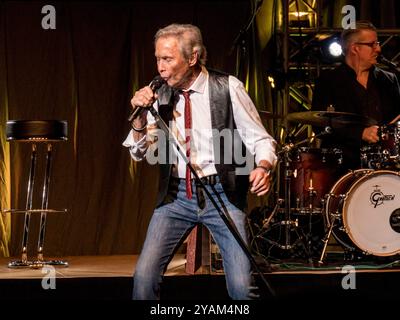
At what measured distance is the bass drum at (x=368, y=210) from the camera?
6.77 metres

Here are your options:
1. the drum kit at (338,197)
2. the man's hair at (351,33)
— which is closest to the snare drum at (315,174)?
the drum kit at (338,197)

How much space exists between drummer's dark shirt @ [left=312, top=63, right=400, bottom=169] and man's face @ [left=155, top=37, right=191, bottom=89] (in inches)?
124

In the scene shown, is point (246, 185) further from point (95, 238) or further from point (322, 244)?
point (95, 238)

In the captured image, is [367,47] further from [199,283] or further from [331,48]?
[199,283]

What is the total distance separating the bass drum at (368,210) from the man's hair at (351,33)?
137cm

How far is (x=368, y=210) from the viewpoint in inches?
271

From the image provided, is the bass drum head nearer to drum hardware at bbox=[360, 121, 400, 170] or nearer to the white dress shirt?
drum hardware at bbox=[360, 121, 400, 170]

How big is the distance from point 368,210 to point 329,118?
3.02 ft

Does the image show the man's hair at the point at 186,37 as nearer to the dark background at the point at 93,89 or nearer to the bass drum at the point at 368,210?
the bass drum at the point at 368,210

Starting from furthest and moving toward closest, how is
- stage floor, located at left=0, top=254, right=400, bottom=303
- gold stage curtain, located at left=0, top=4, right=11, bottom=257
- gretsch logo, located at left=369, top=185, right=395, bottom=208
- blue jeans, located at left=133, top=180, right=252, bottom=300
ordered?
gold stage curtain, located at left=0, top=4, right=11, bottom=257, gretsch logo, located at left=369, top=185, right=395, bottom=208, stage floor, located at left=0, top=254, right=400, bottom=303, blue jeans, located at left=133, top=180, right=252, bottom=300

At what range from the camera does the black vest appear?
14.3 feet

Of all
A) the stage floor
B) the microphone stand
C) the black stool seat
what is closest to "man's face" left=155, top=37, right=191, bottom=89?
the microphone stand
